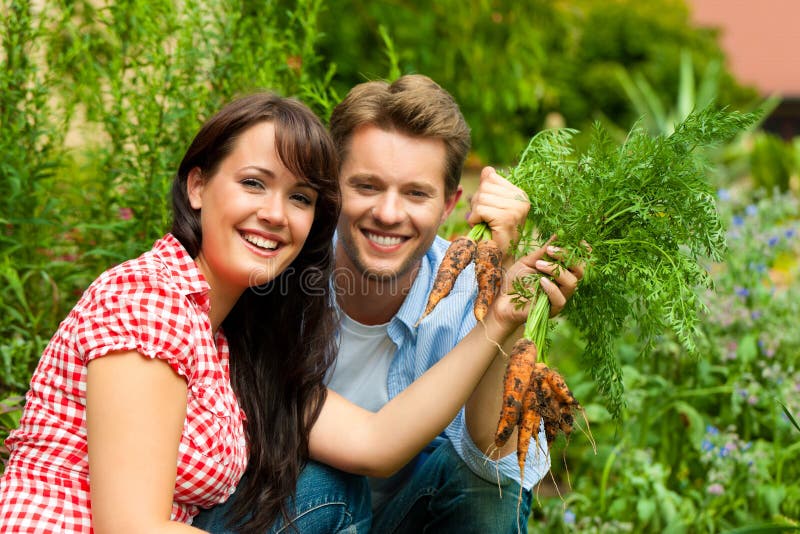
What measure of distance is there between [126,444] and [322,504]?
68cm

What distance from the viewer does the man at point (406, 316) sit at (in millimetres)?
2359

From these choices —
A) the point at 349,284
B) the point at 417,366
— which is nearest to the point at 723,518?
the point at 417,366

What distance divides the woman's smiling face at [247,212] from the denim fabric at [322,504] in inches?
21.4

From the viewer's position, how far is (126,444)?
5.60 feet

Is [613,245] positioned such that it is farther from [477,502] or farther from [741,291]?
[741,291]

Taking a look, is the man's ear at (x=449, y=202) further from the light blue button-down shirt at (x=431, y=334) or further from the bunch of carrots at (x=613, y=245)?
A: the bunch of carrots at (x=613, y=245)

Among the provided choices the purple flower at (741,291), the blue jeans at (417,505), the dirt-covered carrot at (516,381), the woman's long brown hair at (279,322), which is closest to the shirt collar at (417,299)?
the woman's long brown hair at (279,322)

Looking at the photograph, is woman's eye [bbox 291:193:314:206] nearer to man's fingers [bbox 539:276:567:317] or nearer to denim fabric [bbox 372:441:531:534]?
man's fingers [bbox 539:276:567:317]

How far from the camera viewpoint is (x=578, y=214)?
6.79 ft

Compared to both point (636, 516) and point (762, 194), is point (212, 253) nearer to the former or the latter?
point (636, 516)

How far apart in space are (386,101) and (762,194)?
2.41m

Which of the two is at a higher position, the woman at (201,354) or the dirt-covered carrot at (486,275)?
the dirt-covered carrot at (486,275)

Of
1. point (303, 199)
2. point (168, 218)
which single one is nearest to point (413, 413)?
point (303, 199)

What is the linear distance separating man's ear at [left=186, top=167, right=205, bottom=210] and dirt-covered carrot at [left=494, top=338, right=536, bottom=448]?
831mm
